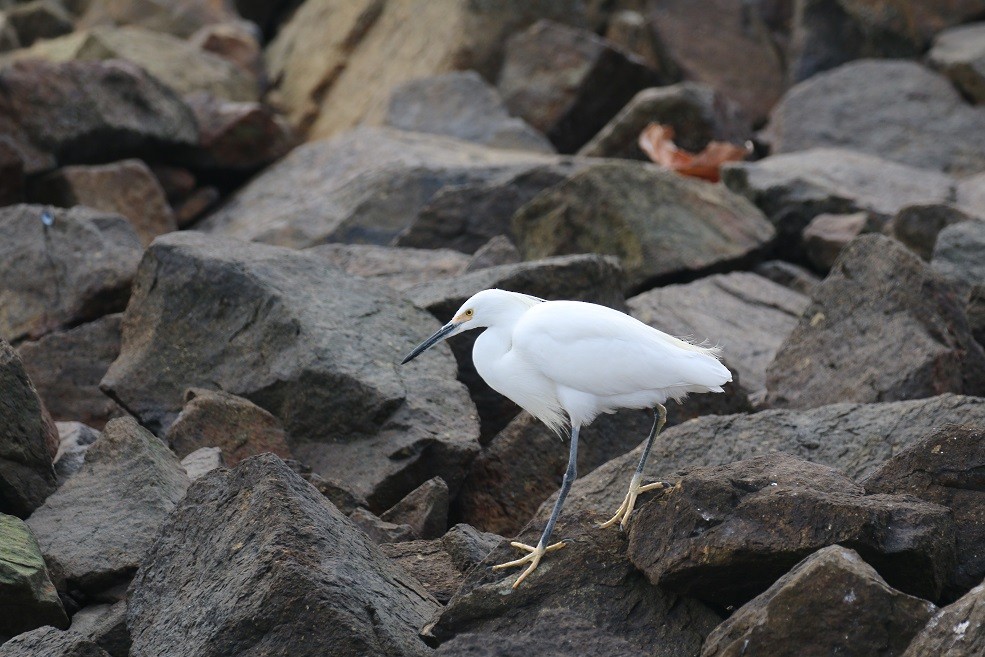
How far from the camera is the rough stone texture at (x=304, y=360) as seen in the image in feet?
23.3

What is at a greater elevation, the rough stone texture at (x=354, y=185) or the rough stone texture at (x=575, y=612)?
the rough stone texture at (x=575, y=612)

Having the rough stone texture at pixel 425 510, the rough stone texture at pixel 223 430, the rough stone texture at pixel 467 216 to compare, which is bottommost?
the rough stone texture at pixel 467 216

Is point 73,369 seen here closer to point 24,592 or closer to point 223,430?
point 223,430

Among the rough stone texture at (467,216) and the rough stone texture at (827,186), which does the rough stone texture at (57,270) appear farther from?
the rough stone texture at (827,186)

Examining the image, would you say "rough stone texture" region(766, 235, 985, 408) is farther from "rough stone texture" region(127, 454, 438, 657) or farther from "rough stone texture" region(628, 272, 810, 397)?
"rough stone texture" region(127, 454, 438, 657)

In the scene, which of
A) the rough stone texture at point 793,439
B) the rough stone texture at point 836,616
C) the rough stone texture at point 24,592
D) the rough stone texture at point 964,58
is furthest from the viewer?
the rough stone texture at point 964,58

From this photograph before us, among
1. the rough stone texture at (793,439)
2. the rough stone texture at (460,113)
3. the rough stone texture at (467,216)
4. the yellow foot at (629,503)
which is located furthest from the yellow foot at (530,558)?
the rough stone texture at (460,113)

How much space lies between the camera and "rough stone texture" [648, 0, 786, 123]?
17250 mm

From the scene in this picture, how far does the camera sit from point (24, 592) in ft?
18.0

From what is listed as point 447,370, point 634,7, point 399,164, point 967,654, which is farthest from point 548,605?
point 634,7

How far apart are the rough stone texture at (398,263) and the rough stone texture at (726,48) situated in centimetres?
816

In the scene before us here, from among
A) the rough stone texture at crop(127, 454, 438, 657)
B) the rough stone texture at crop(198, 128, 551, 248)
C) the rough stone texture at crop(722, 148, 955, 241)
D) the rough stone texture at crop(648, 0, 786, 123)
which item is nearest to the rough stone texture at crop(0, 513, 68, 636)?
the rough stone texture at crop(127, 454, 438, 657)

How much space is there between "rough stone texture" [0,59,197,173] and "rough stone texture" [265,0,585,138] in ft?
10.3

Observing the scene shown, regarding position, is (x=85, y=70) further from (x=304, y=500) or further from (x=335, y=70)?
(x=304, y=500)
